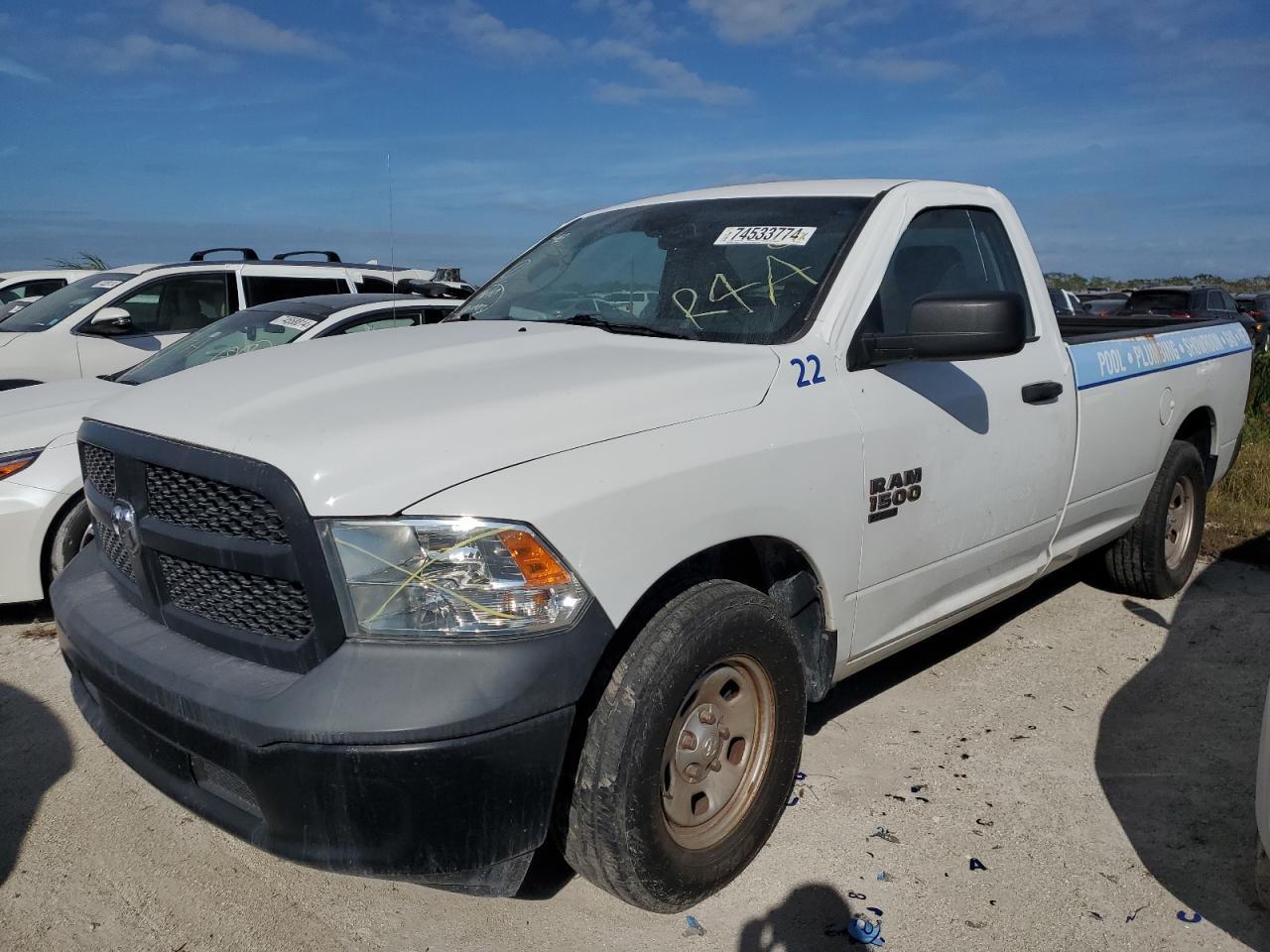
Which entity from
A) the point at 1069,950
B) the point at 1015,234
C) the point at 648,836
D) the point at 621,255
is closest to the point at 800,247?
the point at 621,255

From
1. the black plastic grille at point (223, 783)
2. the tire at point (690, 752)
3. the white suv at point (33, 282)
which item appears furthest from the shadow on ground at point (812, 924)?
the white suv at point (33, 282)

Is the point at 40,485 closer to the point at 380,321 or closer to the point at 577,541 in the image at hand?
the point at 380,321

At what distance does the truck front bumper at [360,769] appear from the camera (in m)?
2.11

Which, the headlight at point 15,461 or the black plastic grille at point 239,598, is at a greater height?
the black plastic grille at point 239,598

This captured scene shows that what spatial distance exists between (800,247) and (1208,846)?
216cm

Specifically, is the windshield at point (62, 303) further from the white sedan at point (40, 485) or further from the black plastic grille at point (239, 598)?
the black plastic grille at point (239, 598)

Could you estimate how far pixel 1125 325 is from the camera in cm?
611

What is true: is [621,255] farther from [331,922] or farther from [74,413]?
[74,413]

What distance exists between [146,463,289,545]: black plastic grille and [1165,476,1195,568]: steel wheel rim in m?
4.58

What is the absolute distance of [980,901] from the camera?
281 centimetres

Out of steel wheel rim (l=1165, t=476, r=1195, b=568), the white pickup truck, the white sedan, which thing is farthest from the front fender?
steel wheel rim (l=1165, t=476, r=1195, b=568)

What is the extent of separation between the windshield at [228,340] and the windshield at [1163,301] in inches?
696

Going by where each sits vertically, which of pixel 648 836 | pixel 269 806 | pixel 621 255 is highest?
pixel 621 255

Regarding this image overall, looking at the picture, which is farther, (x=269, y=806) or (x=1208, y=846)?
(x=1208, y=846)
